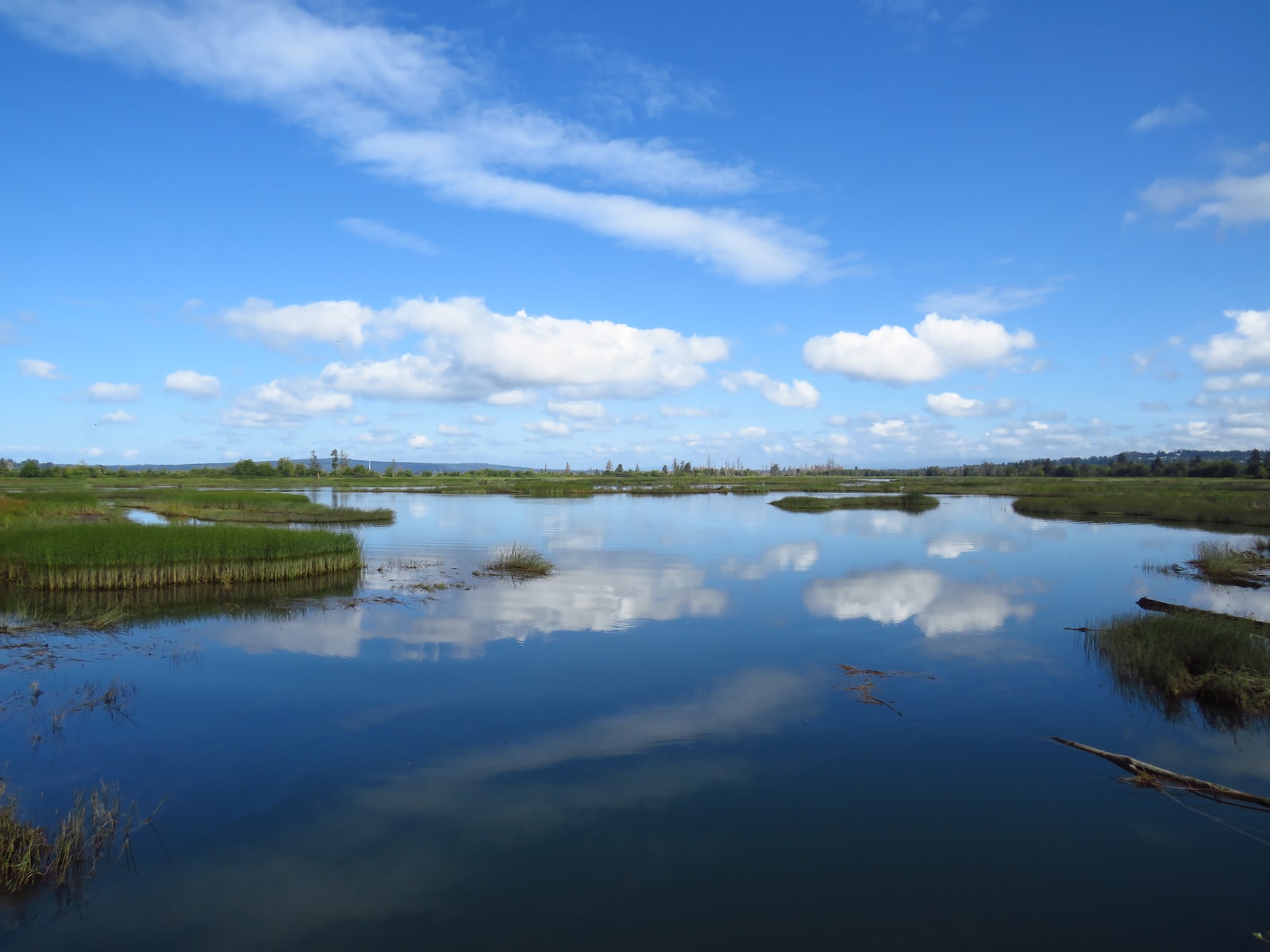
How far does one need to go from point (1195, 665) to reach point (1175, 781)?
4.53m

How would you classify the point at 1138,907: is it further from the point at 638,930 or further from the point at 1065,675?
the point at 1065,675

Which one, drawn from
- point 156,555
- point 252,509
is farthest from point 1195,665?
point 252,509

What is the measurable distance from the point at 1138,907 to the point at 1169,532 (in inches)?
1439

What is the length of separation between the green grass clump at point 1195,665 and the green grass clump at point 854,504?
118 ft

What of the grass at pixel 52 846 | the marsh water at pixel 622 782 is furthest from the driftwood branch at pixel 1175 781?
the grass at pixel 52 846

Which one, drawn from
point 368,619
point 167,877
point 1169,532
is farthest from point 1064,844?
point 1169,532

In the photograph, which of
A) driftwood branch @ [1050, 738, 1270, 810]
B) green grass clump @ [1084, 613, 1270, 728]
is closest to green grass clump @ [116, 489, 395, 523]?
green grass clump @ [1084, 613, 1270, 728]

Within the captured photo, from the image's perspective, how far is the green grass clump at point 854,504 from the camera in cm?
5091

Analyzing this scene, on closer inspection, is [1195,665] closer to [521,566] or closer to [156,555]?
[521,566]

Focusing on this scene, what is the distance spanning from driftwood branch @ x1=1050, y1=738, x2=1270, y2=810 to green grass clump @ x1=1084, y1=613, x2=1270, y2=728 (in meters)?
2.49

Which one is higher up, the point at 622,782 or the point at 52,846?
the point at 52,846

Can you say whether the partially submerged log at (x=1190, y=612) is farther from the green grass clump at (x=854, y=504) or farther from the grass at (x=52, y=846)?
the green grass clump at (x=854, y=504)

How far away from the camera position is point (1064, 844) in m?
7.12

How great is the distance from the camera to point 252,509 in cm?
4016
